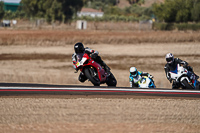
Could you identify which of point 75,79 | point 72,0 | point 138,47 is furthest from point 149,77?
point 72,0

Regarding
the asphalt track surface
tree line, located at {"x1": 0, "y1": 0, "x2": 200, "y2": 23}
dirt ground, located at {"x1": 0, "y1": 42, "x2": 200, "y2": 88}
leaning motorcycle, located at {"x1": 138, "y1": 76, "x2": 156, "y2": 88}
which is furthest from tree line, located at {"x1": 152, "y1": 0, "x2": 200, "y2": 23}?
the asphalt track surface

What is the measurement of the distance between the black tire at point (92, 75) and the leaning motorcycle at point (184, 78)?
275 cm

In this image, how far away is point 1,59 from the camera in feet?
90.1

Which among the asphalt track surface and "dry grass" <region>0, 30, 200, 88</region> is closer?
the asphalt track surface

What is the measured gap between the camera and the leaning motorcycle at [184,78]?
11973 mm

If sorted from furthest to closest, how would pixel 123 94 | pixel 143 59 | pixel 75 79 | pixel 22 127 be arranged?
1. pixel 143 59
2. pixel 75 79
3. pixel 123 94
4. pixel 22 127

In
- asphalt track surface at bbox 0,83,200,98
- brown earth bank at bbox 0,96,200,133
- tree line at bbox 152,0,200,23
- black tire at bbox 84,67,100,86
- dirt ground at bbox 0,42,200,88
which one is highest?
tree line at bbox 152,0,200,23

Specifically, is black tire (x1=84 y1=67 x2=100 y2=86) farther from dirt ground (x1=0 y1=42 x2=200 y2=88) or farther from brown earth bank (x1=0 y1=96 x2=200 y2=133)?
dirt ground (x1=0 y1=42 x2=200 y2=88)

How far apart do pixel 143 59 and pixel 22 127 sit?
20741mm

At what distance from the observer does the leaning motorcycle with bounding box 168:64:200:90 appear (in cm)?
1197

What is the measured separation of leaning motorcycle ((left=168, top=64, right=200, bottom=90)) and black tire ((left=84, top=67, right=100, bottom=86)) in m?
2.75

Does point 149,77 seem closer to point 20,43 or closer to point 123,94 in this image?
point 123,94

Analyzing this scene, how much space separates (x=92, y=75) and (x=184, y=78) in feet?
10.4

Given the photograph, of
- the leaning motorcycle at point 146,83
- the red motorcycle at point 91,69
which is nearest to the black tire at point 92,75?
the red motorcycle at point 91,69
